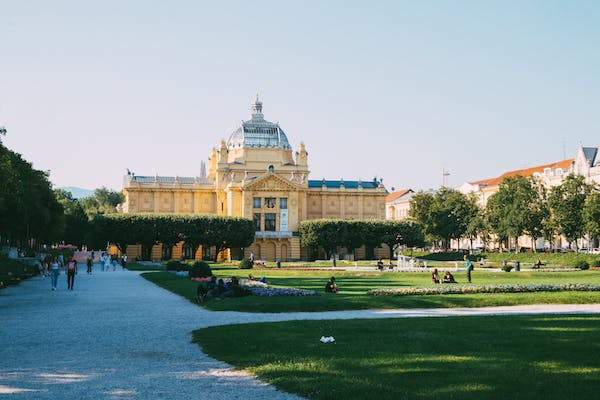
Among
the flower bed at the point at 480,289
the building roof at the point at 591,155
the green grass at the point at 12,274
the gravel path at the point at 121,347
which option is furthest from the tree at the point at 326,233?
the gravel path at the point at 121,347

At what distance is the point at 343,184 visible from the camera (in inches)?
4557

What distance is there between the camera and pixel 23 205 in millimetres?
66688

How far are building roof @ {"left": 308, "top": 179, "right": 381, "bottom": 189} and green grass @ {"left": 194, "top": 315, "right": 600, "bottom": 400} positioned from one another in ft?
305

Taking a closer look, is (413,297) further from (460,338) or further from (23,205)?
(23,205)

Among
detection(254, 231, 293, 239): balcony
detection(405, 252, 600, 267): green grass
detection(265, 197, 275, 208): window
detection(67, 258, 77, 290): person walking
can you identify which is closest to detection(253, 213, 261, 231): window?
detection(254, 231, 293, 239): balcony

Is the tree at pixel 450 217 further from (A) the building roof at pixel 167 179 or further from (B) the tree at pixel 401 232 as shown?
(A) the building roof at pixel 167 179

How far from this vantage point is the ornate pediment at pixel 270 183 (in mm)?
103938

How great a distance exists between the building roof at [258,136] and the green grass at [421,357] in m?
91.6

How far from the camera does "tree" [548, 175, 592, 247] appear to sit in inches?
3366

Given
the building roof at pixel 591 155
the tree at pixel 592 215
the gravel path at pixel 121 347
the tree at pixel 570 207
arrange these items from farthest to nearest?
the building roof at pixel 591 155 → the tree at pixel 570 207 → the tree at pixel 592 215 → the gravel path at pixel 121 347

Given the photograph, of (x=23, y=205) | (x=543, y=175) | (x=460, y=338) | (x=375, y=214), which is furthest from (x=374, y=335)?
(x=543, y=175)

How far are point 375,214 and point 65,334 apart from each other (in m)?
96.8

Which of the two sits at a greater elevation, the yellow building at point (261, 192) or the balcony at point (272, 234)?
the yellow building at point (261, 192)

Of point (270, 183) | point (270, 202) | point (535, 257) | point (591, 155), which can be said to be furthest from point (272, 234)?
point (591, 155)
